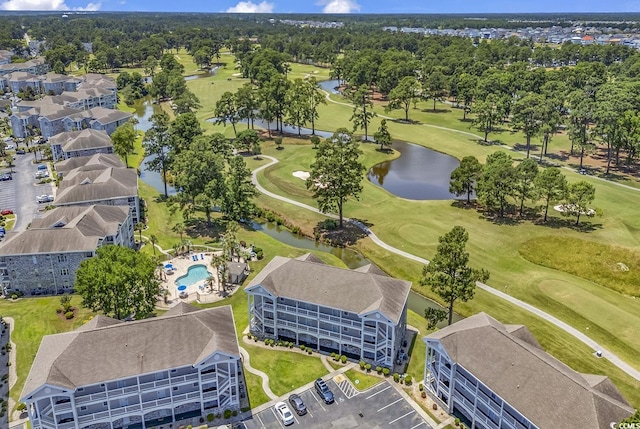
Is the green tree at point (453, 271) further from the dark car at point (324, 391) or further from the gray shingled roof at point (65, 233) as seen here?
the gray shingled roof at point (65, 233)

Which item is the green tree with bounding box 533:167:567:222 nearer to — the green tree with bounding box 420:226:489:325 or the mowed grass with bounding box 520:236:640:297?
the mowed grass with bounding box 520:236:640:297

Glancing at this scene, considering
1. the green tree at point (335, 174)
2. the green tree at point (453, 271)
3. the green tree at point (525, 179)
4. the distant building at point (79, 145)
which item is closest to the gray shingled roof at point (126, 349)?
the green tree at point (453, 271)

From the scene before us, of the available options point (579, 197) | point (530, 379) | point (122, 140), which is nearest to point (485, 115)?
point (579, 197)

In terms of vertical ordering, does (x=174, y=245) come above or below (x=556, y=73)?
Answer: below

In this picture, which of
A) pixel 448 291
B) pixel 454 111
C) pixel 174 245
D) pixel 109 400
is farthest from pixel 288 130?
pixel 109 400

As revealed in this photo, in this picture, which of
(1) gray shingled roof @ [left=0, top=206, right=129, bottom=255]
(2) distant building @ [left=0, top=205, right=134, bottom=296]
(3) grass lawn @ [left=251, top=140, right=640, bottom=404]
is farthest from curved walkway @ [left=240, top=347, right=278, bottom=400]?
(1) gray shingled roof @ [left=0, top=206, right=129, bottom=255]

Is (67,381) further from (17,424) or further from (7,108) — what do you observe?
(7,108)

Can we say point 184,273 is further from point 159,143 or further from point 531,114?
point 531,114
